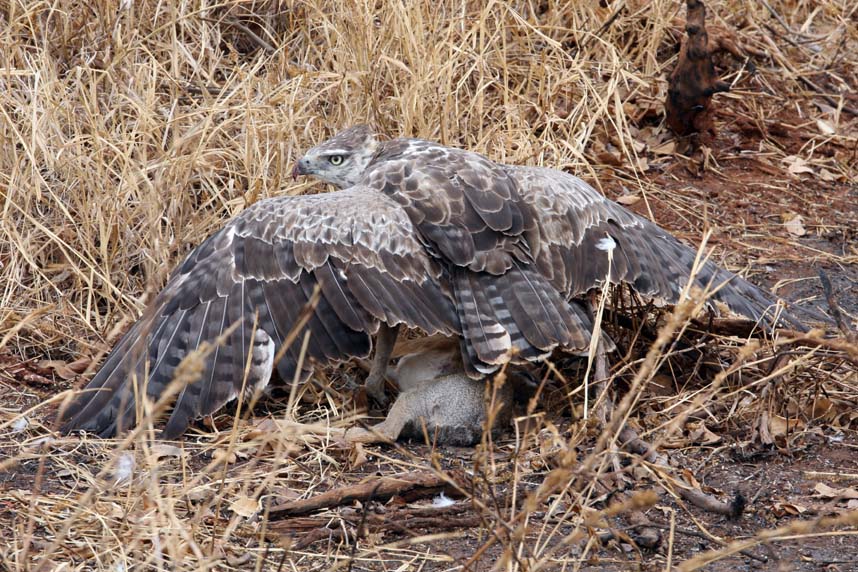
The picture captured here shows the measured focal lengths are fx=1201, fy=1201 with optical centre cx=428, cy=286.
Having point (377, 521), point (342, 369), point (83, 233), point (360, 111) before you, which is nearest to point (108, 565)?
point (377, 521)

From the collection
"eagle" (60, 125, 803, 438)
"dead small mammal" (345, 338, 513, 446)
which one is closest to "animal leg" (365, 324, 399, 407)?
"eagle" (60, 125, 803, 438)

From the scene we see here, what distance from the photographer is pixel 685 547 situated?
3826 mm

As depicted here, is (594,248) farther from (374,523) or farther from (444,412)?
(374,523)

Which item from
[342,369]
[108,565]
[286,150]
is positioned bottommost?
[342,369]

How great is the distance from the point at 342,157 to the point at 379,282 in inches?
38.4

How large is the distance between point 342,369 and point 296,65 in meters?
2.14

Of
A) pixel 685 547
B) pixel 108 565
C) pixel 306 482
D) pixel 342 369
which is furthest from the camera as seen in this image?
pixel 342 369

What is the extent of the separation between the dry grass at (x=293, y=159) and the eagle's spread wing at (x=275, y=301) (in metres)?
0.18

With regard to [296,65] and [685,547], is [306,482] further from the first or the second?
[296,65]

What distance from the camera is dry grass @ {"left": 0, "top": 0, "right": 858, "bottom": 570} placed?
167 inches

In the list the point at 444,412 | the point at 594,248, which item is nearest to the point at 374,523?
the point at 444,412

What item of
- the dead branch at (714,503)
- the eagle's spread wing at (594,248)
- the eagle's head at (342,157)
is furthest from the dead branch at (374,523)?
the eagle's head at (342,157)

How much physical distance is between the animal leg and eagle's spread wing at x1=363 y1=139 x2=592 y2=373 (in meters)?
0.43

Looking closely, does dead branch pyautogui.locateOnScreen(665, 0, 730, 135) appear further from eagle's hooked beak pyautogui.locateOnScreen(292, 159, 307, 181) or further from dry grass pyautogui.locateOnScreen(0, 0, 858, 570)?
eagle's hooked beak pyautogui.locateOnScreen(292, 159, 307, 181)
